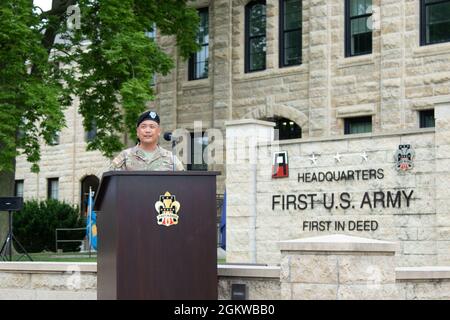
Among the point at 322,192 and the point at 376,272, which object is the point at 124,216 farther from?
the point at 322,192

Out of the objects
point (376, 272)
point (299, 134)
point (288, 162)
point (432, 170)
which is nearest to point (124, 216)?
point (376, 272)

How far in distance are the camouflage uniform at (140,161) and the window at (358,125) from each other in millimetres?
18064

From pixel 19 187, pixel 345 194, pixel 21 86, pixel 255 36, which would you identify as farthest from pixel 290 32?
pixel 19 187

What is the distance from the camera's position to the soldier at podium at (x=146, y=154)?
8.45 meters

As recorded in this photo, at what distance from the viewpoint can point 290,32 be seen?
93.5 ft

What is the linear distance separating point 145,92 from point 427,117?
7.51 metres

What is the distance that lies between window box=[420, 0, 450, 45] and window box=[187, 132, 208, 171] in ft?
27.8

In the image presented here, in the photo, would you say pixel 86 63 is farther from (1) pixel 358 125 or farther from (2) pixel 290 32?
(1) pixel 358 125

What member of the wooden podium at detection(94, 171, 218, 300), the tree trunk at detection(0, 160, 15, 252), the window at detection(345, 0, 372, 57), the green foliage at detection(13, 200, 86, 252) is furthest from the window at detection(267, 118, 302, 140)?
the wooden podium at detection(94, 171, 218, 300)

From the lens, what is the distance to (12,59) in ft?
79.0

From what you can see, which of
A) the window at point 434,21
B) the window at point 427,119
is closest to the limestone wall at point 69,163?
the window at point 427,119

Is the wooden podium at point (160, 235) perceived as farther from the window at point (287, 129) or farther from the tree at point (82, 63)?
the window at point (287, 129)

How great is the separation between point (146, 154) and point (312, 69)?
754 inches

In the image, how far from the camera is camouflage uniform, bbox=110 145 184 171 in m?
8.45
